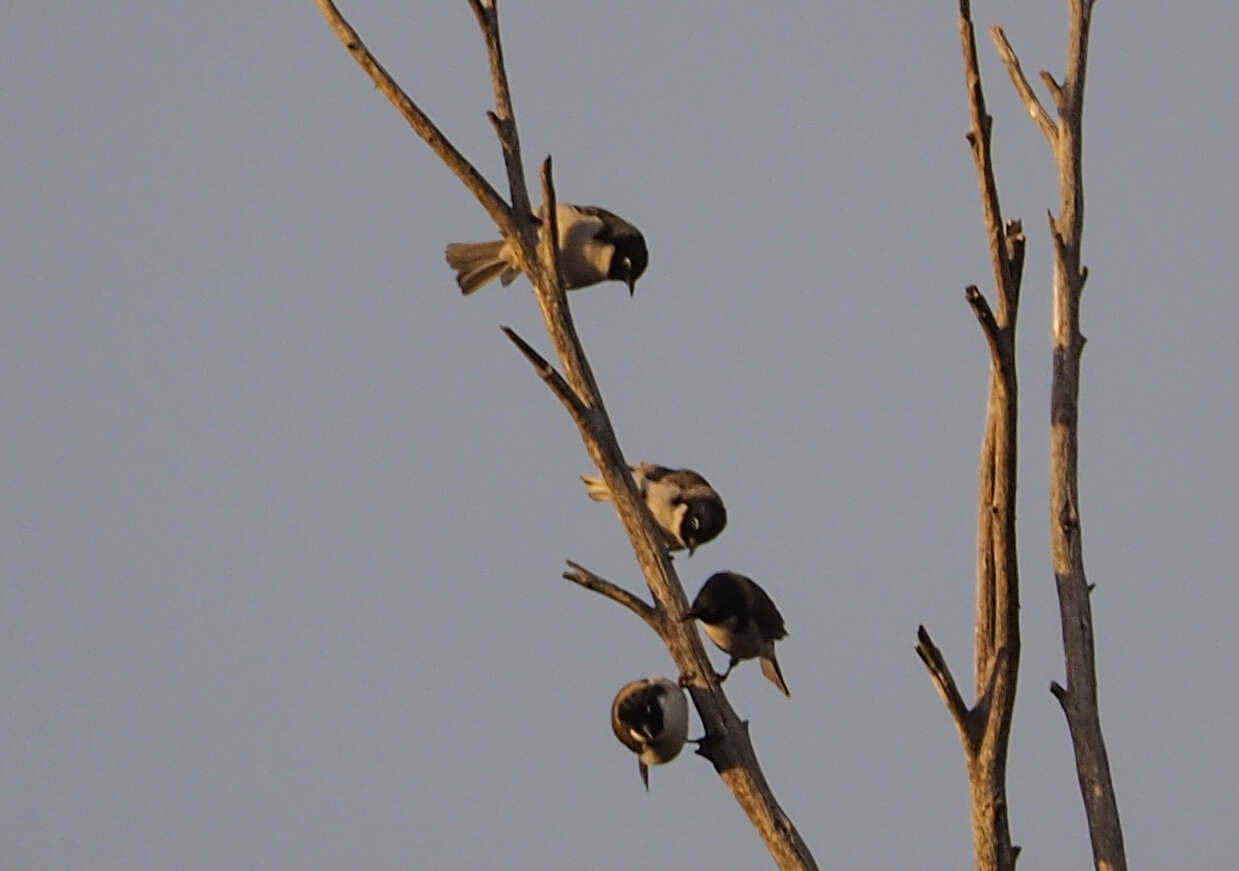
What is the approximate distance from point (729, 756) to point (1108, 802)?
Answer: 0.77 metres

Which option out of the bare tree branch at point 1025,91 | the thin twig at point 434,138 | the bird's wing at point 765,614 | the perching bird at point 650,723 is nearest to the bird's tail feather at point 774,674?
the bird's wing at point 765,614

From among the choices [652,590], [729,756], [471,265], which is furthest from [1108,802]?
[471,265]

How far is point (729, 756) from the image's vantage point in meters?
4.06

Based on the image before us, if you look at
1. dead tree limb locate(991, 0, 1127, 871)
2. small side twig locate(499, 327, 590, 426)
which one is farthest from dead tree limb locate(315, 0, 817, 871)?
dead tree limb locate(991, 0, 1127, 871)

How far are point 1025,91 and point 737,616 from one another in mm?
2342

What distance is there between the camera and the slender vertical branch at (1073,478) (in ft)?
12.9

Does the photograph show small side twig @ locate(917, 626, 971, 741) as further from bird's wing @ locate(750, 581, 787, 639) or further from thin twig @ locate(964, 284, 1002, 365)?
bird's wing @ locate(750, 581, 787, 639)

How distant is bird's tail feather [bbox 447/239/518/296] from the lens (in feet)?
23.5

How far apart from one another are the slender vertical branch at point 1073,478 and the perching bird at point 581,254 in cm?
264

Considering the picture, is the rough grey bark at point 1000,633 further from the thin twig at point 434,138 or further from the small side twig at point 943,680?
the thin twig at point 434,138

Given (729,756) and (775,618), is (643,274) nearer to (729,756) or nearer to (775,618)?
(775,618)

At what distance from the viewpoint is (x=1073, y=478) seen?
434 centimetres

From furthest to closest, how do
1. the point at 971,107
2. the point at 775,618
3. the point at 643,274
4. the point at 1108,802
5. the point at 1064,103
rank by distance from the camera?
1. the point at 643,274
2. the point at 775,618
3. the point at 1064,103
4. the point at 1108,802
5. the point at 971,107

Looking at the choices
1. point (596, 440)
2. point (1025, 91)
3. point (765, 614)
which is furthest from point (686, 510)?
point (596, 440)
